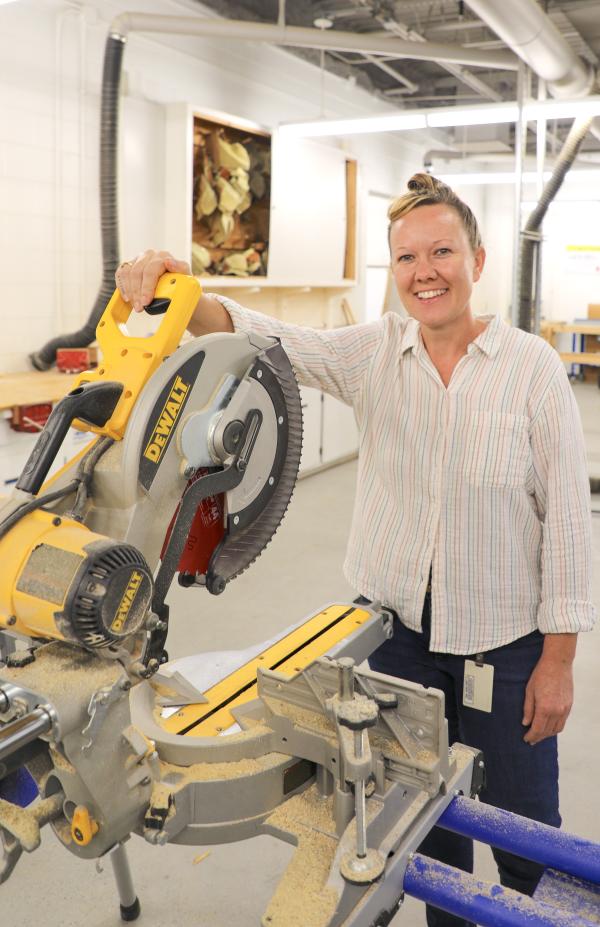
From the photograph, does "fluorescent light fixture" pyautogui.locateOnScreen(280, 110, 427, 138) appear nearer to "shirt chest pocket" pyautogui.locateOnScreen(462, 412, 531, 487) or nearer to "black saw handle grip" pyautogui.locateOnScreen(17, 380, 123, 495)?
"shirt chest pocket" pyautogui.locateOnScreen(462, 412, 531, 487)

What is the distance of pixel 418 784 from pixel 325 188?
5.11 m

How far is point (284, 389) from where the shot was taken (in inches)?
43.2

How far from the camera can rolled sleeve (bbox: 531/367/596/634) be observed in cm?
129

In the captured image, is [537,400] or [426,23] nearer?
[537,400]

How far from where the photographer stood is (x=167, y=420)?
0.93m

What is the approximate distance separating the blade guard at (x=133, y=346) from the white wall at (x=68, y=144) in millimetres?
3073

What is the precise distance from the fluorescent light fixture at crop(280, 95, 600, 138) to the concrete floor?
2419 millimetres

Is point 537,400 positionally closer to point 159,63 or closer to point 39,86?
point 39,86

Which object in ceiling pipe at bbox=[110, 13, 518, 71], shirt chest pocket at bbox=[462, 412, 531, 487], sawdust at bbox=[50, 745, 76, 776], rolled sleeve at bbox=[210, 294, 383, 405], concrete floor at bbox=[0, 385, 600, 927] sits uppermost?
ceiling pipe at bbox=[110, 13, 518, 71]

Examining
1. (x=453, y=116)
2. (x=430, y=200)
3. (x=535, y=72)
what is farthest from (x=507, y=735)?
(x=535, y=72)

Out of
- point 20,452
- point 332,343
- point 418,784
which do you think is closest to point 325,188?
point 20,452

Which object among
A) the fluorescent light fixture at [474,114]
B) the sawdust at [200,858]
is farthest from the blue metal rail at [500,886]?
the fluorescent light fixture at [474,114]

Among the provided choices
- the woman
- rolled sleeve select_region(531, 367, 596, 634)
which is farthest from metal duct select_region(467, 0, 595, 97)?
rolled sleeve select_region(531, 367, 596, 634)

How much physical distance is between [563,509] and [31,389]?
8.58ft
